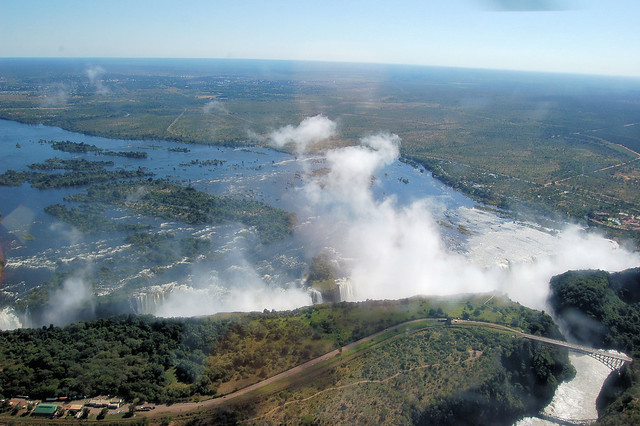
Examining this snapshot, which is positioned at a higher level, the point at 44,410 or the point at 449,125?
the point at 449,125

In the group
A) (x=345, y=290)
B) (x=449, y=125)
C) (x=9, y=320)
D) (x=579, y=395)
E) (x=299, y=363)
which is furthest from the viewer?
(x=449, y=125)

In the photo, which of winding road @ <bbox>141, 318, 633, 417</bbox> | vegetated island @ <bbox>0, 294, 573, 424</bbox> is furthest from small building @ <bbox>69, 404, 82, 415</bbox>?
winding road @ <bbox>141, 318, 633, 417</bbox>

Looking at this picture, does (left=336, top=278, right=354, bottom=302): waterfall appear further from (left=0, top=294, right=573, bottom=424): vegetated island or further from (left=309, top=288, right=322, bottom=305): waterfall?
(left=0, top=294, right=573, bottom=424): vegetated island

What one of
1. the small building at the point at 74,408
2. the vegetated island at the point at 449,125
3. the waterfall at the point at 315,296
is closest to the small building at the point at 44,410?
the small building at the point at 74,408

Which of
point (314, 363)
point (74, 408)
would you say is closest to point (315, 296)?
point (314, 363)

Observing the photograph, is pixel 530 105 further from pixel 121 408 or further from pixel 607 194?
pixel 121 408

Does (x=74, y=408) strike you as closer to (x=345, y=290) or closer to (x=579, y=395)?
(x=345, y=290)

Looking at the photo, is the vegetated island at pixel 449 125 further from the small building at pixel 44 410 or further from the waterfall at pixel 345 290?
the small building at pixel 44 410

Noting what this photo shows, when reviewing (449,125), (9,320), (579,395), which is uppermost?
(449,125)
